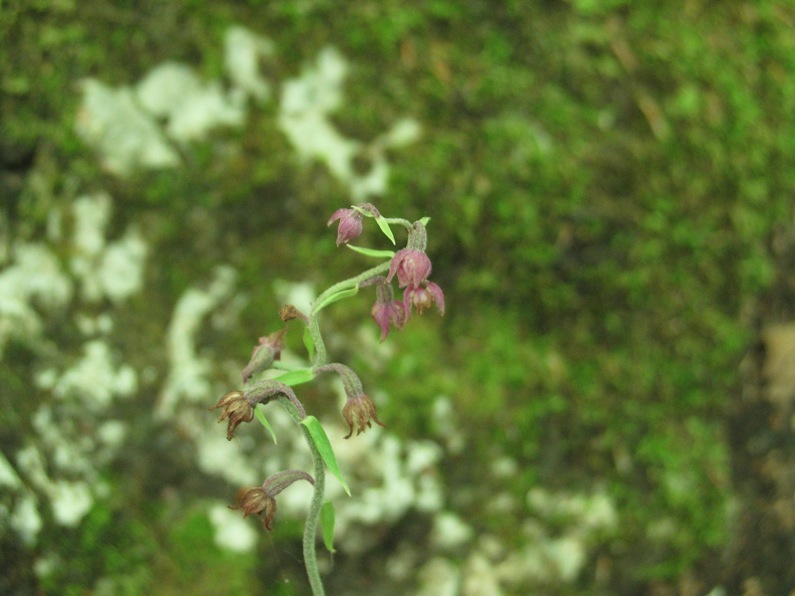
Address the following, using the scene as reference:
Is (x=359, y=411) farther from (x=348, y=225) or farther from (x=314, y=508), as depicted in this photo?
(x=348, y=225)

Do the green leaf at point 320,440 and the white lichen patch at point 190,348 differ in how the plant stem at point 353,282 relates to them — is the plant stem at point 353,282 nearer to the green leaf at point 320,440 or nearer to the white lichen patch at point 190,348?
the green leaf at point 320,440

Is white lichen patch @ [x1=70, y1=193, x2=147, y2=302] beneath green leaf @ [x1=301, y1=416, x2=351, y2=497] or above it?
above

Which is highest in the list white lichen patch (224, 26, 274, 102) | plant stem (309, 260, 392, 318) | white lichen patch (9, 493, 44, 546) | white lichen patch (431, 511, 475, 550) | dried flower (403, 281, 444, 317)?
white lichen patch (224, 26, 274, 102)

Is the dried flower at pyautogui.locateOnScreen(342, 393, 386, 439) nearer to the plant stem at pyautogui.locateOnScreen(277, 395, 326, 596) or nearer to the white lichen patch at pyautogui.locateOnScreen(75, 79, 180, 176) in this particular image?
the plant stem at pyautogui.locateOnScreen(277, 395, 326, 596)

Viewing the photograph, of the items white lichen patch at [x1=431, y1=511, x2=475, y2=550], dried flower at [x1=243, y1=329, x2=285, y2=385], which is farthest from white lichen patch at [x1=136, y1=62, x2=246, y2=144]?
white lichen patch at [x1=431, y1=511, x2=475, y2=550]

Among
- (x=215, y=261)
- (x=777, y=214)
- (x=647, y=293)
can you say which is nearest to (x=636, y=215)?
(x=647, y=293)

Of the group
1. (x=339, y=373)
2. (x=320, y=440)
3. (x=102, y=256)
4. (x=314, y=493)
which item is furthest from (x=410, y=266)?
(x=102, y=256)

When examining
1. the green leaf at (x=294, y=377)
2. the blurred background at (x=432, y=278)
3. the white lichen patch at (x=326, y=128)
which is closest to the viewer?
the green leaf at (x=294, y=377)

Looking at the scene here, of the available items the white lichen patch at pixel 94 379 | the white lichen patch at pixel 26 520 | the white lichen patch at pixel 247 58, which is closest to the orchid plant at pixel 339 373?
the white lichen patch at pixel 94 379

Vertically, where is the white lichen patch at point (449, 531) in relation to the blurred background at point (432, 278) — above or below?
below
